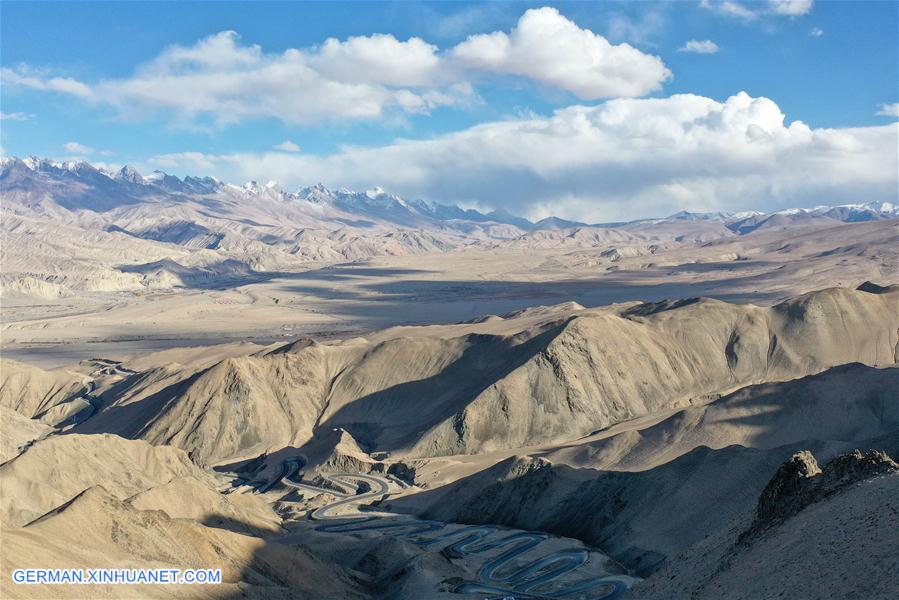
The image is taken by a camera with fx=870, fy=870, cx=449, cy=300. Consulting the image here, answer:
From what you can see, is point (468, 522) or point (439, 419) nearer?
point (468, 522)

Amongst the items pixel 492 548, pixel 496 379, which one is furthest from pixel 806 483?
pixel 496 379

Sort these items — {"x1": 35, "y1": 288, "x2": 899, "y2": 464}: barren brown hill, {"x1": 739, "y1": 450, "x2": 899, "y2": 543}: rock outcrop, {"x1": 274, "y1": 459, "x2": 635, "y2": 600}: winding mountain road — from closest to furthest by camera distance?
{"x1": 739, "y1": 450, "x2": 899, "y2": 543}: rock outcrop, {"x1": 274, "y1": 459, "x2": 635, "y2": 600}: winding mountain road, {"x1": 35, "y1": 288, "x2": 899, "y2": 464}: barren brown hill

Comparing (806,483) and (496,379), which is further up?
(806,483)

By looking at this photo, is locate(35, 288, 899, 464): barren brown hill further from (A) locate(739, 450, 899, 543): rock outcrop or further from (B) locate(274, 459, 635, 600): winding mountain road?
(A) locate(739, 450, 899, 543): rock outcrop

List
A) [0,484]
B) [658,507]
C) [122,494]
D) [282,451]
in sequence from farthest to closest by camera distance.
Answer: [282,451] < [122,494] < [0,484] < [658,507]

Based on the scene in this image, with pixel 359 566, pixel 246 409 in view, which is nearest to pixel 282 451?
pixel 246 409

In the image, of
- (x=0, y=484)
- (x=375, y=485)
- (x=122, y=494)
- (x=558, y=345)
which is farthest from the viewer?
(x=558, y=345)

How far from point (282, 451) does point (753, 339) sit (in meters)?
76.0

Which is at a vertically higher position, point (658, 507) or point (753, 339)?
point (753, 339)

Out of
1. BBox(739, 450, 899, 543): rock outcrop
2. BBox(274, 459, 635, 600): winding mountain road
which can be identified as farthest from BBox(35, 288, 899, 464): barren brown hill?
BBox(739, 450, 899, 543): rock outcrop

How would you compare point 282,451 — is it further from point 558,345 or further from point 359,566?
point 359,566

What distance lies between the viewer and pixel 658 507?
73.1 m

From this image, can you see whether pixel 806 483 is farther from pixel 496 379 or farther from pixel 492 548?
pixel 496 379

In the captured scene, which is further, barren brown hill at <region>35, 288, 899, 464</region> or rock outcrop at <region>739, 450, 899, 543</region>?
barren brown hill at <region>35, 288, 899, 464</region>
